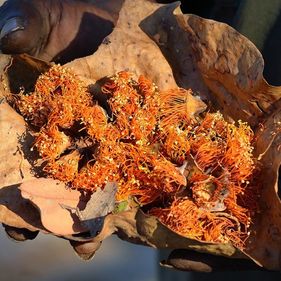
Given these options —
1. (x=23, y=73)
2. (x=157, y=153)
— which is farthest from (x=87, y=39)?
(x=157, y=153)

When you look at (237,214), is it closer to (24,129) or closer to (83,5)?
(24,129)

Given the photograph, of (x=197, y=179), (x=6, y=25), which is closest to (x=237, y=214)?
(x=197, y=179)

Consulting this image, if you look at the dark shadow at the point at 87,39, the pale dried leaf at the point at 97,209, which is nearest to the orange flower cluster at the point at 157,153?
the pale dried leaf at the point at 97,209

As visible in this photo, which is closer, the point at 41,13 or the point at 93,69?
the point at 93,69

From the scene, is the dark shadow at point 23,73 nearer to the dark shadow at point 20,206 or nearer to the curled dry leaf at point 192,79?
the curled dry leaf at point 192,79

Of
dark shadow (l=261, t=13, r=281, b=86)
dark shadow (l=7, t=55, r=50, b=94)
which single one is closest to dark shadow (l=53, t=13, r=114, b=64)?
dark shadow (l=7, t=55, r=50, b=94)

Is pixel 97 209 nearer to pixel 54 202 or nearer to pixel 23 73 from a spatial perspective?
pixel 54 202

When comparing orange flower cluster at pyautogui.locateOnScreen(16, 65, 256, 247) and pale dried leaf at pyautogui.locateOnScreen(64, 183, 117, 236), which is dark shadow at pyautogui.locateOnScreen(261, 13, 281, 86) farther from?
pale dried leaf at pyautogui.locateOnScreen(64, 183, 117, 236)
